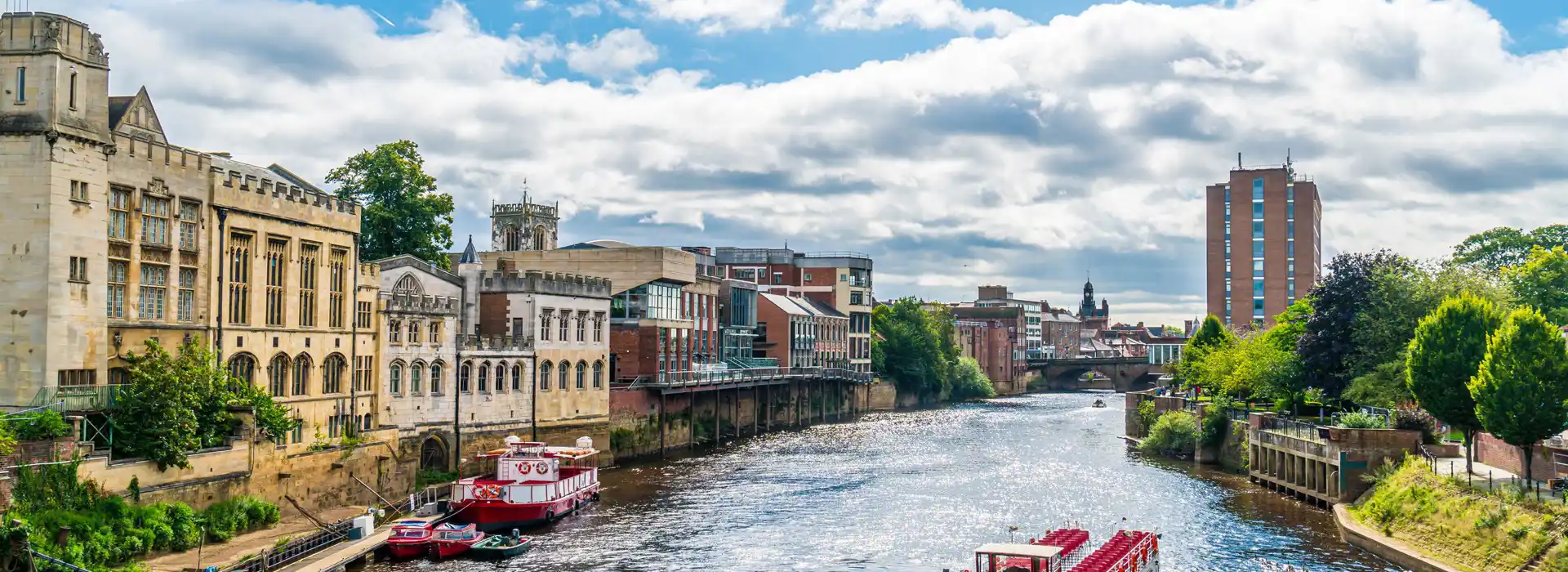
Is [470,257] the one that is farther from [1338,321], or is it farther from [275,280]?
[1338,321]

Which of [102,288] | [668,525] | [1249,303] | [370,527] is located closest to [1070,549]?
[668,525]

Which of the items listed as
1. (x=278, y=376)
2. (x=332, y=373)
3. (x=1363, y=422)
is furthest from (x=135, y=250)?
(x=1363, y=422)

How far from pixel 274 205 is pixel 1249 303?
144 meters

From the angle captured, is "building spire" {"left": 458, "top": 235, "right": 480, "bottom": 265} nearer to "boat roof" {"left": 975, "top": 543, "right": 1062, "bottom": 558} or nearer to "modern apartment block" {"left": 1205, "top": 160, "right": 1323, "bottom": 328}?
"boat roof" {"left": 975, "top": 543, "right": 1062, "bottom": 558}

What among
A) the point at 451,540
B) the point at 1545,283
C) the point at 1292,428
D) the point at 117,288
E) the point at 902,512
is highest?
the point at 1545,283

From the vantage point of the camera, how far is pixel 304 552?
48.7 metres

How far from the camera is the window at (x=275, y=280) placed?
195ft

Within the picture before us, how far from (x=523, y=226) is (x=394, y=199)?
4169 cm

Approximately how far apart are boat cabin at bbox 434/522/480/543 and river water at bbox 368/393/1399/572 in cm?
176

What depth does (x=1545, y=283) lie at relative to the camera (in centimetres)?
9738

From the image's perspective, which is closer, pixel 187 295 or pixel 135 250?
pixel 135 250

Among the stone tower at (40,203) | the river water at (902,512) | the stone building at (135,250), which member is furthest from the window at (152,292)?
the river water at (902,512)

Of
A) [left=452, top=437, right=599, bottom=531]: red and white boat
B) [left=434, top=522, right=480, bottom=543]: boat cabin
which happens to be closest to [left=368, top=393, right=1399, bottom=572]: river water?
[left=452, top=437, right=599, bottom=531]: red and white boat

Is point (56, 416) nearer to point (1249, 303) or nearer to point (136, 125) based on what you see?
point (136, 125)
